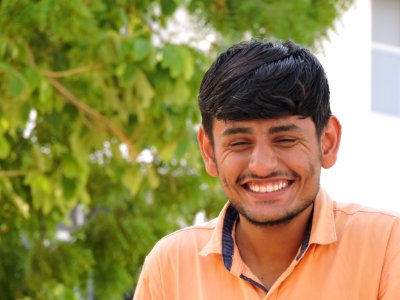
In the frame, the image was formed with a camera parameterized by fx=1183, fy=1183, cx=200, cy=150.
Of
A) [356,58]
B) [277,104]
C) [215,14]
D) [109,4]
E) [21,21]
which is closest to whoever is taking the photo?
[277,104]

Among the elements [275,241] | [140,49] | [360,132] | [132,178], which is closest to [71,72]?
[140,49]

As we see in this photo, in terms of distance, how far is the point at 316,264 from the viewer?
271 cm

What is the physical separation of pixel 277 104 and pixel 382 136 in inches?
371

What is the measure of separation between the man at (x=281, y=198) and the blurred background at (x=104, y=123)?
242 cm

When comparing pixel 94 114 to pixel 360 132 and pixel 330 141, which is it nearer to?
pixel 330 141

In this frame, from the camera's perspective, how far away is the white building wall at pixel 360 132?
37.4ft

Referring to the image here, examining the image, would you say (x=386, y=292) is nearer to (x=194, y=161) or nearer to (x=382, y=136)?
(x=194, y=161)

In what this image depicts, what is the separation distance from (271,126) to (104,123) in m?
3.33

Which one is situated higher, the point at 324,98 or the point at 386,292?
the point at 324,98

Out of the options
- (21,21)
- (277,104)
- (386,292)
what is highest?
(21,21)

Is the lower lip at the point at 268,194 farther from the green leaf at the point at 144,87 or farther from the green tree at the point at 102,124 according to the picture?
the green leaf at the point at 144,87

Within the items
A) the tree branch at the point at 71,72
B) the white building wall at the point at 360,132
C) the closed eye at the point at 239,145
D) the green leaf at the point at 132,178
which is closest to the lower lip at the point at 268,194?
the closed eye at the point at 239,145

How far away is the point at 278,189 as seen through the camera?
2650 millimetres

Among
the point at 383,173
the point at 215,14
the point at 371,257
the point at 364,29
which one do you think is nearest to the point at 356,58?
the point at 364,29
